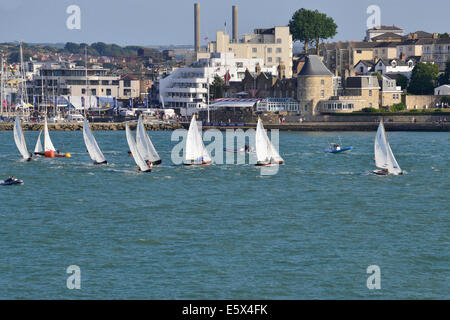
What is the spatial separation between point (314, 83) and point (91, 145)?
71912mm

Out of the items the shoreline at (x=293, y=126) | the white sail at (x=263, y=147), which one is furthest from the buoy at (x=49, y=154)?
the shoreline at (x=293, y=126)

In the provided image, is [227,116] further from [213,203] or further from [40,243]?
[40,243]

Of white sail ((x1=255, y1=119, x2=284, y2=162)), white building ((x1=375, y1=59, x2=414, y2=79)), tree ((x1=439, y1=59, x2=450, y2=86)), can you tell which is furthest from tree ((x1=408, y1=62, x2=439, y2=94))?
white sail ((x1=255, y1=119, x2=284, y2=162))

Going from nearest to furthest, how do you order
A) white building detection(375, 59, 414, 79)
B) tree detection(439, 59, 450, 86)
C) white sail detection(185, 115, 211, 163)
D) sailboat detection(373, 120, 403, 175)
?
sailboat detection(373, 120, 403, 175)
white sail detection(185, 115, 211, 163)
tree detection(439, 59, 450, 86)
white building detection(375, 59, 414, 79)

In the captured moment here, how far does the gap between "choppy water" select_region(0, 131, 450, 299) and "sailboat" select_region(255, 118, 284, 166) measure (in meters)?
1.31

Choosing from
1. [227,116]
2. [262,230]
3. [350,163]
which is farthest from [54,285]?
[227,116]

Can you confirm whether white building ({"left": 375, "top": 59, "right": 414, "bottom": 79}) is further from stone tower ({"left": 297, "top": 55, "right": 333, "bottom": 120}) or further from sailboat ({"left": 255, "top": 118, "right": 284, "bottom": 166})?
sailboat ({"left": 255, "top": 118, "right": 284, "bottom": 166})

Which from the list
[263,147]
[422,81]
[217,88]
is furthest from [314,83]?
[263,147]

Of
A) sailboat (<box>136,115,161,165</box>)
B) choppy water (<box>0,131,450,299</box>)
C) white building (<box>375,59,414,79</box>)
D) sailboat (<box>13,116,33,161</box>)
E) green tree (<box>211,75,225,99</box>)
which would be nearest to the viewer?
choppy water (<box>0,131,450,299</box>)

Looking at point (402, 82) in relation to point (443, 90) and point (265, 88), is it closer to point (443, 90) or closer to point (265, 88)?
point (443, 90)

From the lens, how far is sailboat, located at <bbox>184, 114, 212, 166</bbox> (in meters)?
86.8

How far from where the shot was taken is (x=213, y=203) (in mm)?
65438

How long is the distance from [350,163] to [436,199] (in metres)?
26.5
